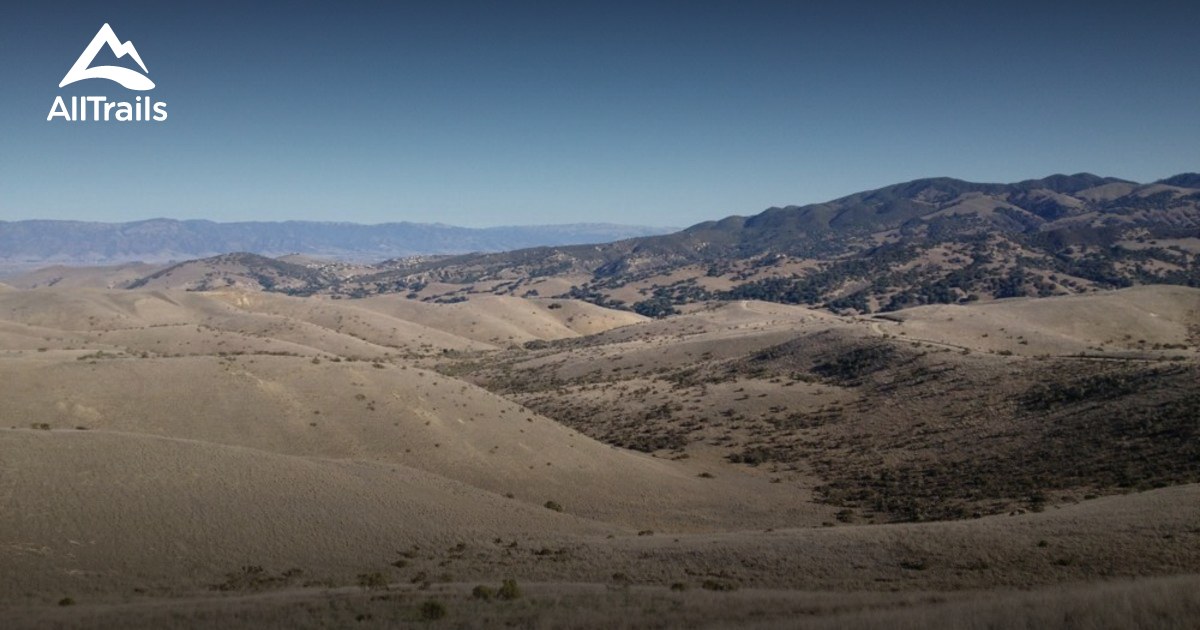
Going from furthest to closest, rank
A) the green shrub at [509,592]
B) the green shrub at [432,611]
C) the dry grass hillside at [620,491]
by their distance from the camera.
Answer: the green shrub at [509,592]
the dry grass hillside at [620,491]
the green shrub at [432,611]

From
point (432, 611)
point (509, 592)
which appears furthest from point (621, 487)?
point (432, 611)

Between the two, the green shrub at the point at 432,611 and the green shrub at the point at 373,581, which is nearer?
the green shrub at the point at 432,611

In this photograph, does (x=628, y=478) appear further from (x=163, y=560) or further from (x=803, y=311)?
(x=803, y=311)

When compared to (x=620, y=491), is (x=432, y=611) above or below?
above

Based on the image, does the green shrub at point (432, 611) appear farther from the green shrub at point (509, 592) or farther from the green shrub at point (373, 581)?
the green shrub at point (373, 581)

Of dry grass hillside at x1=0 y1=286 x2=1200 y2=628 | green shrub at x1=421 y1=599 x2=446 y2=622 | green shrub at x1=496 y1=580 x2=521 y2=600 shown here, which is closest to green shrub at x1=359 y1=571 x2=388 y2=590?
dry grass hillside at x1=0 y1=286 x2=1200 y2=628

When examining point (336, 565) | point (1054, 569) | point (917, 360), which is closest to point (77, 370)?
point (336, 565)

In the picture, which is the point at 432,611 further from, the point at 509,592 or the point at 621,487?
the point at 621,487

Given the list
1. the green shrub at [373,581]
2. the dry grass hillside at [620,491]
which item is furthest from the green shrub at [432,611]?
the green shrub at [373,581]

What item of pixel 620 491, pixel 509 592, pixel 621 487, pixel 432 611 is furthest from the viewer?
pixel 621 487
